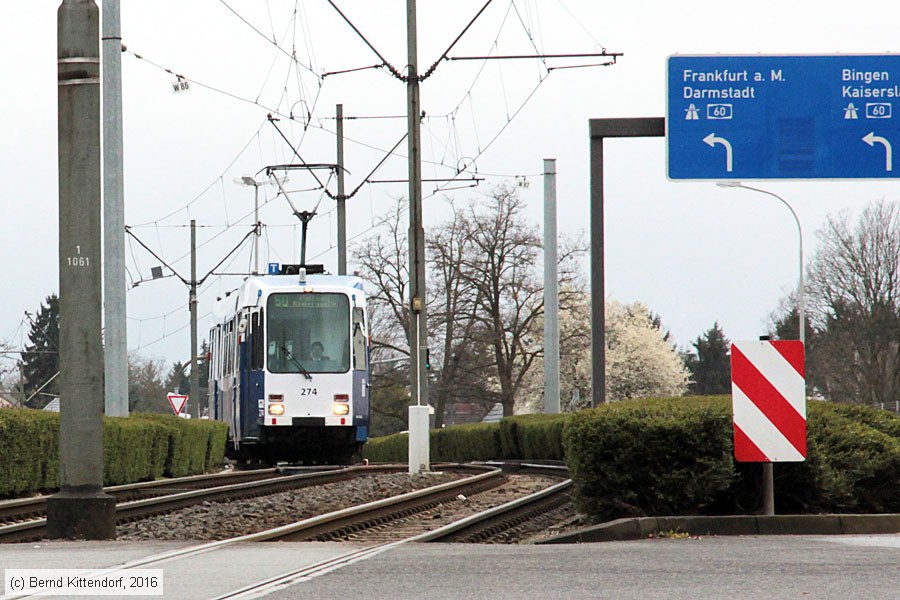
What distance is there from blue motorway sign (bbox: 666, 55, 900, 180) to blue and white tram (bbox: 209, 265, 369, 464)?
9.28 m

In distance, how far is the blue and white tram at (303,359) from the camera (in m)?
27.8

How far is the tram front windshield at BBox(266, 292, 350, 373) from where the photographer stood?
2777 centimetres

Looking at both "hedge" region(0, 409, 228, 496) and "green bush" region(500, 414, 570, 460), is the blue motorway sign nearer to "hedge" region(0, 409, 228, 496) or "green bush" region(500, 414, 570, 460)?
"hedge" region(0, 409, 228, 496)

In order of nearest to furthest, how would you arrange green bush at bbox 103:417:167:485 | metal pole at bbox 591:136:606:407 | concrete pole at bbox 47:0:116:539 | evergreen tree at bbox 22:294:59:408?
concrete pole at bbox 47:0:116:539 → metal pole at bbox 591:136:606:407 → green bush at bbox 103:417:167:485 → evergreen tree at bbox 22:294:59:408


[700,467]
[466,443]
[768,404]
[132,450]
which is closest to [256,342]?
[132,450]

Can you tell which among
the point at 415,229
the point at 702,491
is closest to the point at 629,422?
the point at 702,491

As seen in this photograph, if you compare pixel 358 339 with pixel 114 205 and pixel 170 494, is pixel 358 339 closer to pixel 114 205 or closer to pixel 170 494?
pixel 114 205

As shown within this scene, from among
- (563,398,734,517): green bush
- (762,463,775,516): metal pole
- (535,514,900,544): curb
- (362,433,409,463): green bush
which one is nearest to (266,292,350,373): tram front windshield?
(563,398,734,517): green bush

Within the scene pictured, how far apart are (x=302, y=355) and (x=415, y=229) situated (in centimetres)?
425

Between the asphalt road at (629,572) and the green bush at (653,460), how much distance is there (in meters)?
1.26

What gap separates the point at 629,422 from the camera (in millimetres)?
12625

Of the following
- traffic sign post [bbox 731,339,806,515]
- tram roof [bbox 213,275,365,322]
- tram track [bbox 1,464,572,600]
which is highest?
tram roof [bbox 213,275,365,322]

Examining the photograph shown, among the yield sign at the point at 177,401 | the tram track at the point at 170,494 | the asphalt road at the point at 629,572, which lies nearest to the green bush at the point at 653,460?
the asphalt road at the point at 629,572

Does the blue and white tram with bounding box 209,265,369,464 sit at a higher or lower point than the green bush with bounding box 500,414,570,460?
higher
